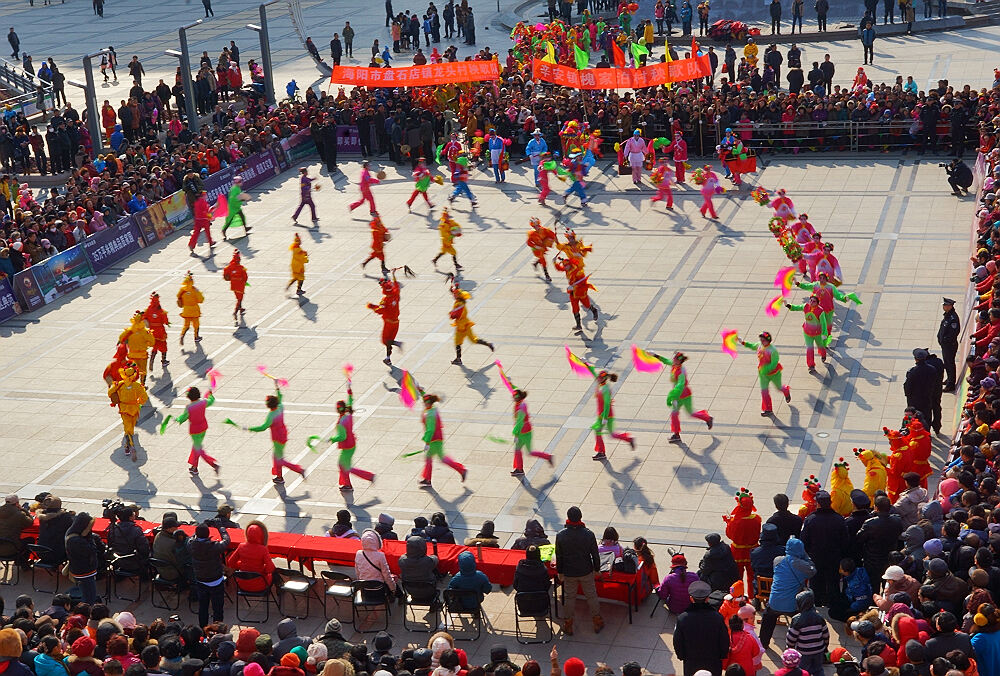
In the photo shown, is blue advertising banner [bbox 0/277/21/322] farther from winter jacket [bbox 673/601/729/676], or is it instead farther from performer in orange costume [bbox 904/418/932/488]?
winter jacket [bbox 673/601/729/676]

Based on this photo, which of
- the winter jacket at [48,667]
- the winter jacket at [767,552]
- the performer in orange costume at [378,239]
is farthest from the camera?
the performer in orange costume at [378,239]

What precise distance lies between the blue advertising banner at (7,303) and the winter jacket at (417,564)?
1579 centimetres

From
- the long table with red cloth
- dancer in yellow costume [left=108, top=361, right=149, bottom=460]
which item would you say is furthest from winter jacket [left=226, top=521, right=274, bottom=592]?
dancer in yellow costume [left=108, top=361, right=149, bottom=460]

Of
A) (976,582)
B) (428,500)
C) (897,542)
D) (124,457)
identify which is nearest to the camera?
(976,582)

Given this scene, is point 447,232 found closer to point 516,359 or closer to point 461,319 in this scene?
point 516,359

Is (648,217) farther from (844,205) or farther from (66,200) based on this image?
(66,200)

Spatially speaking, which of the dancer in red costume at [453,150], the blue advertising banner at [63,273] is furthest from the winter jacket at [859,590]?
the dancer in red costume at [453,150]

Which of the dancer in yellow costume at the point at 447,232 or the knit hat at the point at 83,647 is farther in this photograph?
the dancer in yellow costume at the point at 447,232

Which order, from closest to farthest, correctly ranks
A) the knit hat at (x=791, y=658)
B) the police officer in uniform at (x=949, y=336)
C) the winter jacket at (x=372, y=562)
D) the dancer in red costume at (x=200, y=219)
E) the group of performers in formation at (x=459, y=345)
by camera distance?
the knit hat at (x=791, y=658), the winter jacket at (x=372, y=562), the group of performers in formation at (x=459, y=345), the police officer in uniform at (x=949, y=336), the dancer in red costume at (x=200, y=219)

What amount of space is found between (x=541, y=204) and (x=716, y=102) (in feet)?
23.1

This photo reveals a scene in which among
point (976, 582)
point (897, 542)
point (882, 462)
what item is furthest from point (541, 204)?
point (976, 582)

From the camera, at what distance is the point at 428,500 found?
1845 centimetres

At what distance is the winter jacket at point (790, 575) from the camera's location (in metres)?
13.1

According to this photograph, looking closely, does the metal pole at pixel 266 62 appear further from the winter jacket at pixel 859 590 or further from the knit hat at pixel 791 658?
the knit hat at pixel 791 658
